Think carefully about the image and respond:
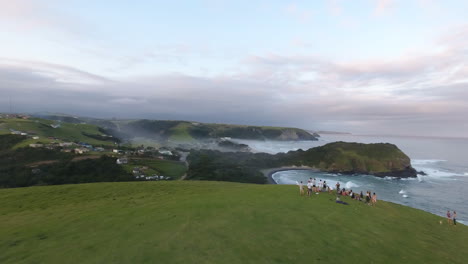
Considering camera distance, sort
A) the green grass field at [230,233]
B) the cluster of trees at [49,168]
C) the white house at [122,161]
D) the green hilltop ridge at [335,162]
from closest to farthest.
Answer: the green grass field at [230,233] < the cluster of trees at [49,168] < the white house at [122,161] < the green hilltop ridge at [335,162]

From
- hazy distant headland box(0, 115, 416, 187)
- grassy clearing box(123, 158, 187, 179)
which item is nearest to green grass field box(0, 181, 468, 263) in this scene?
hazy distant headland box(0, 115, 416, 187)

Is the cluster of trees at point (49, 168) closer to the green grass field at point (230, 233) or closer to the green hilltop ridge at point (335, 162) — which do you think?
the green hilltop ridge at point (335, 162)

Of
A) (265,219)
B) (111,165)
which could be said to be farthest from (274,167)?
(265,219)

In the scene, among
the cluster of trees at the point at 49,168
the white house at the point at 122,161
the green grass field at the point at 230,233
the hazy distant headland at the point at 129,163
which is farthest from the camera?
the white house at the point at 122,161

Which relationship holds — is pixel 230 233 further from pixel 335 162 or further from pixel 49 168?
pixel 335 162

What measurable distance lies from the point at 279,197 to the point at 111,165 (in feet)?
223

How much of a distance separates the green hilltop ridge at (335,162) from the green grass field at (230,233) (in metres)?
58.9

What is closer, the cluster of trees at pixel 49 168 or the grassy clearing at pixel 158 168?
the cluster of trees at pixel 49 168

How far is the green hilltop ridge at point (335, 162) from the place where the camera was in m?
89.5

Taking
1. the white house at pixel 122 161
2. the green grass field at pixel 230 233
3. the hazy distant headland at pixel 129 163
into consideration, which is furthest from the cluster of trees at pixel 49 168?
the green grass field at pixel 230 233

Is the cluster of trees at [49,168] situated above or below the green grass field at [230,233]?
below

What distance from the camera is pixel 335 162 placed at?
105562mm

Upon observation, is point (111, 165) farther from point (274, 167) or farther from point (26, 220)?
point (274, 167)

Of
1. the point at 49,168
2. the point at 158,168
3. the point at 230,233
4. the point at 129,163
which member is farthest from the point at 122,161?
the point at 230,233
